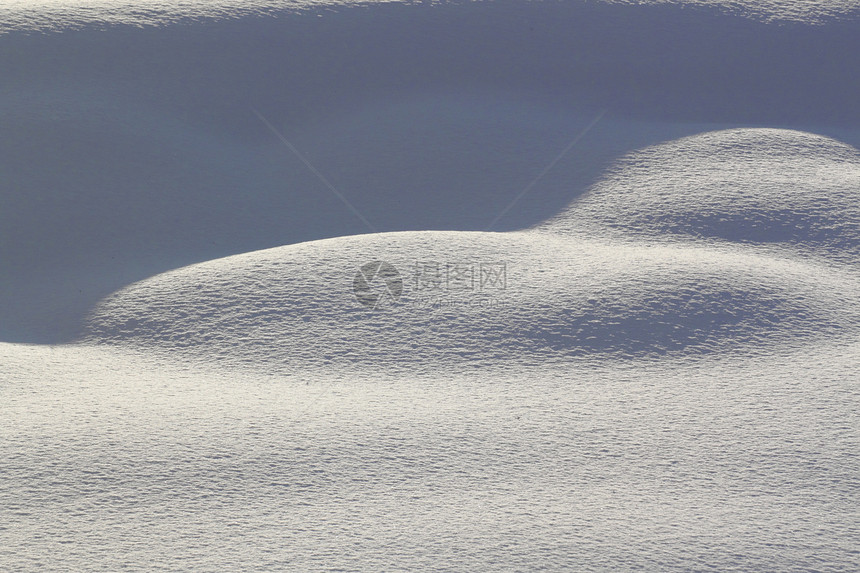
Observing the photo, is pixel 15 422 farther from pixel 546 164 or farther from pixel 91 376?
pixel 546 164

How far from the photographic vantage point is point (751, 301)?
4.27m

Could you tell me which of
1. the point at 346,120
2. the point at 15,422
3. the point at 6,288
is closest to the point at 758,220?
the point at 346,120

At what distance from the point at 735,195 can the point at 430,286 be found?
2.62 meters

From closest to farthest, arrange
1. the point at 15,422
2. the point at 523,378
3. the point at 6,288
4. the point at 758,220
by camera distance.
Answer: the point at 15,422, the point at 523,378, the point at 6,288, the point at 758,220

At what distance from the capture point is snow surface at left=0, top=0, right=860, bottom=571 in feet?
9.13

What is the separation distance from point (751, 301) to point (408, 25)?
16.2 ft

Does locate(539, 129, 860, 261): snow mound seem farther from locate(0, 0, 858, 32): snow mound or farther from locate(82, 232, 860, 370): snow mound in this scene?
locate(0, 0, 858, 32): snow mound

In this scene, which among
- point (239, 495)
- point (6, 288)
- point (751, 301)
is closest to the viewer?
point (239, 495)

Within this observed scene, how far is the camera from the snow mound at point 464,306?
396cm

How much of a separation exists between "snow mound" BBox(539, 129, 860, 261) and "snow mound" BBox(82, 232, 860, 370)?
1.42 ft

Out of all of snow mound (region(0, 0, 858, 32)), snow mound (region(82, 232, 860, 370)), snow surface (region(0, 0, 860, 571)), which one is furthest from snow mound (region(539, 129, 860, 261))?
snow mound (region(0, 0, 858, 32))

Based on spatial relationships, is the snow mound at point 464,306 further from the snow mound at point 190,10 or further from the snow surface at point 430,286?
the snow mound at point 190,10

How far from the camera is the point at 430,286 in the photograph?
4445mm

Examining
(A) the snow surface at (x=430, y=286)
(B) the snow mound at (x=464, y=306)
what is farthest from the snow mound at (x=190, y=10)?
(B) the snow mound at (x=464, y=306)
